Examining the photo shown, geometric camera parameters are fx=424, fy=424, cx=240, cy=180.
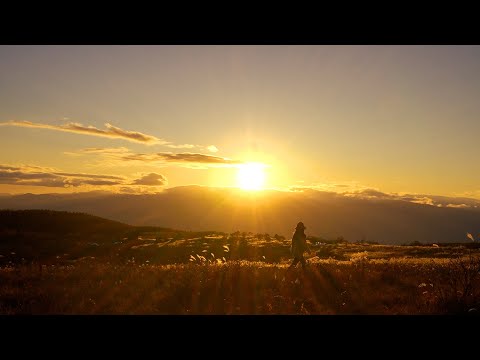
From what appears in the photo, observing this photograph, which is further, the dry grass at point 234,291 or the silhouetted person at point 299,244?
the silhouetted person at point 299,244

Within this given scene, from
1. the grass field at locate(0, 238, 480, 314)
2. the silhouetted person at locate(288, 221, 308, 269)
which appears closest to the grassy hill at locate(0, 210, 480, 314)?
the grass field at locate(0, 238, 480, 314)

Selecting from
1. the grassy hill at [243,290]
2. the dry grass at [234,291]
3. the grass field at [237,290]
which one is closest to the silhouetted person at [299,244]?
the grassy hill at [243,290]

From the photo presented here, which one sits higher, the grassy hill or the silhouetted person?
the silhouetted person

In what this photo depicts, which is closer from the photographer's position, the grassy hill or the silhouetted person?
the grassy hill

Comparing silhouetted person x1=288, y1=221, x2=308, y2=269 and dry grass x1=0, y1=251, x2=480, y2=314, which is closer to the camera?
dry grass x1=0, y1=251, x2=480, y2=314

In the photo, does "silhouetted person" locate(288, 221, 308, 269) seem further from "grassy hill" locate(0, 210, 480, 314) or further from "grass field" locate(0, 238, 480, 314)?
"grass field" locate(0, 238, 480, 314)

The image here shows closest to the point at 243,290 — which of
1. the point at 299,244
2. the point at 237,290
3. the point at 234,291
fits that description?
the point at 237,290

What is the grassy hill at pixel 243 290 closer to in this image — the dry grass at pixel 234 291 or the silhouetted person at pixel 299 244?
the dry grass at pixel 234 291

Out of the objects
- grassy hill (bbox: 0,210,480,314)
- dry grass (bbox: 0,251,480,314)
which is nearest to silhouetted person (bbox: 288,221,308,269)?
grassy hill (bbox: 0,210,480,314)
